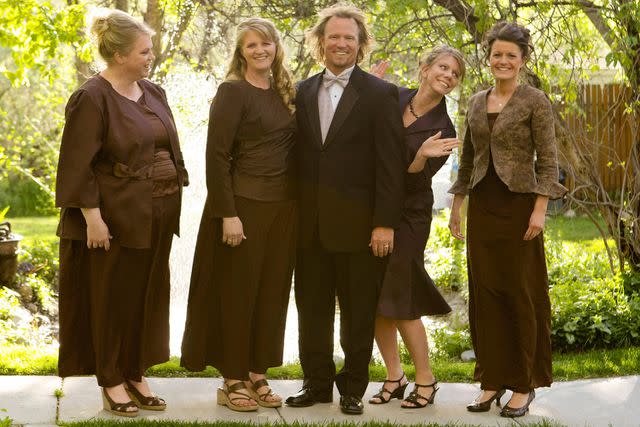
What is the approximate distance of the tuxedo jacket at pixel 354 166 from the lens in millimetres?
4965

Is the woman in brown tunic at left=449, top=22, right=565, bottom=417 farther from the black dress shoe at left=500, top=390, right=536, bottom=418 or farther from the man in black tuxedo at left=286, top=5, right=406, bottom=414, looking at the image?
the man in black tuxedo at left=286, top=5, right=406, bottom=414

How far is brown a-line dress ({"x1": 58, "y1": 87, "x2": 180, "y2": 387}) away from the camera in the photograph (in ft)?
16.1

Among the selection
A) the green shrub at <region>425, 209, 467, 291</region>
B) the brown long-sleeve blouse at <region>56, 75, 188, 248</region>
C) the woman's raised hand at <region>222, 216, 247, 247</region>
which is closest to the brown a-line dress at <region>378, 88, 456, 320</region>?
the woman's raised hand at <region>222, 216, 247, 247</region>

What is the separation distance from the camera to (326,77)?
16.6ft

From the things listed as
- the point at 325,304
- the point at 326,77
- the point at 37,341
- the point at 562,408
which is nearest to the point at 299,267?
the point at 325,304

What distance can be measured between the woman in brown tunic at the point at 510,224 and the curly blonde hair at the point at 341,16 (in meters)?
0.61

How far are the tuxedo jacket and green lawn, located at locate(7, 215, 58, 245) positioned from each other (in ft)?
36.4

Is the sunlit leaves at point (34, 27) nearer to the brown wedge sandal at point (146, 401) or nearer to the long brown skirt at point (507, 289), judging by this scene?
the brown wedge sandal at point (146, 401)

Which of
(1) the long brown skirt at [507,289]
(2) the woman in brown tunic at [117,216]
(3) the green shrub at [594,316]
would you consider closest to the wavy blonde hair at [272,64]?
(2) the woman in brown tunic at [117,216]

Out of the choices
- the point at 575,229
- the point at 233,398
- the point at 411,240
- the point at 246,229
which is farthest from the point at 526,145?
the point at 575,229

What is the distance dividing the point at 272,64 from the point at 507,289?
64.2 inches

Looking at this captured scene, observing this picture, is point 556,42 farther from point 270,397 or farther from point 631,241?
point 270,397

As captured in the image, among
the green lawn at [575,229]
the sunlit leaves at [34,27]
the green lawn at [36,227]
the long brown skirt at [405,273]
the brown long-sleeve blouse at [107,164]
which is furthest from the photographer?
the green lawn at [36,227]

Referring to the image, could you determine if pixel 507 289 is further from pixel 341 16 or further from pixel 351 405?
pixel 341 16
